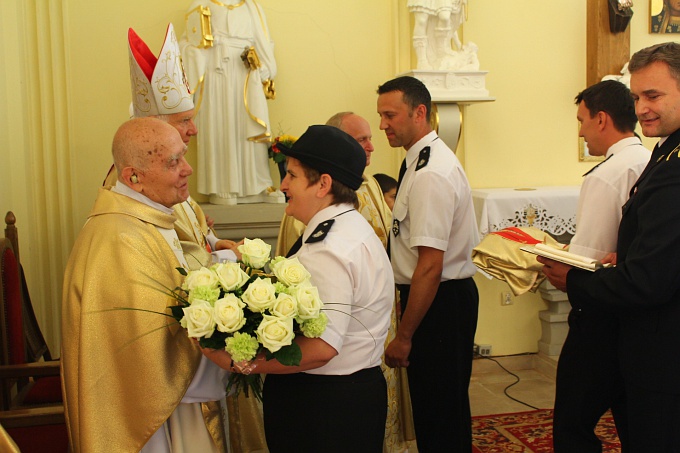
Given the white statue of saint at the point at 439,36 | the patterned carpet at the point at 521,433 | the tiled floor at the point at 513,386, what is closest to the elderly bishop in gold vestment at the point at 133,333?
the patterned carpet at the point at 521,433

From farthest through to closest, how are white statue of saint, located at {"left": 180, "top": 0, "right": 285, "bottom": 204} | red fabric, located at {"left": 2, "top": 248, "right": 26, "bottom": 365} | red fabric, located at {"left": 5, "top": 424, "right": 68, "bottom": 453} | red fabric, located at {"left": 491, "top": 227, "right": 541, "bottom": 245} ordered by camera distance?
white statue of saint, located at {"left": 180, "top": 0, "right": 285, "bottom": 204}, red fabric, located at {"left": 2, "top": 248, "right": 26, "bottom": 365}, red fabric, located at {"left": 491, "top": 227, "right": 541, "bottom": 245}, red fabric, located at {"left": 5, "top": 424, "right": 68, "bottom": 453}

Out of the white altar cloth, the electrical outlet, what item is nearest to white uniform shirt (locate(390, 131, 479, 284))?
the white altar cloth

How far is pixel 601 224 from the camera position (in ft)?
8.50

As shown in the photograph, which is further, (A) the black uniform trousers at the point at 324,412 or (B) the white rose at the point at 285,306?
(A) the black uniform trousers at the point at 324,412

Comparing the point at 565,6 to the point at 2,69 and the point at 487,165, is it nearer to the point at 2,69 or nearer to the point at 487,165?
the point at 487,165

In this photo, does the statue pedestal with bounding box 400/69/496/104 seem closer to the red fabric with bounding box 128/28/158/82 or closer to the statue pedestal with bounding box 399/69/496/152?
the statue pedestal with bounding box 399/69/496/152

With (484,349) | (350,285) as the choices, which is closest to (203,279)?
(350,285)

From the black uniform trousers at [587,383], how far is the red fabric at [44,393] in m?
2.14

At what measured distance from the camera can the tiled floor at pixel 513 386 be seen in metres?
4.57

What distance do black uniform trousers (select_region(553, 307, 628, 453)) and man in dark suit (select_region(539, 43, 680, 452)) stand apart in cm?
44

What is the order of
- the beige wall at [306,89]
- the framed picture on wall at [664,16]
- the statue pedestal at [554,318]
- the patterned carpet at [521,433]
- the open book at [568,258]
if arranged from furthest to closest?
the framed picture on wall at [664,16]
the statue pedestal at [554,318]
the beige wall at [306,89]
the patterned carpet at [521,433]
the open book at [568,258]

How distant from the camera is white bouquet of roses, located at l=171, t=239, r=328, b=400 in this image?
67.1 inches

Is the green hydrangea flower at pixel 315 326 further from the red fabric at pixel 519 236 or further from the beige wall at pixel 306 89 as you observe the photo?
the beige wall at pixel 306 89

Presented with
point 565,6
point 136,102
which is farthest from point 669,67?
point 565,6
